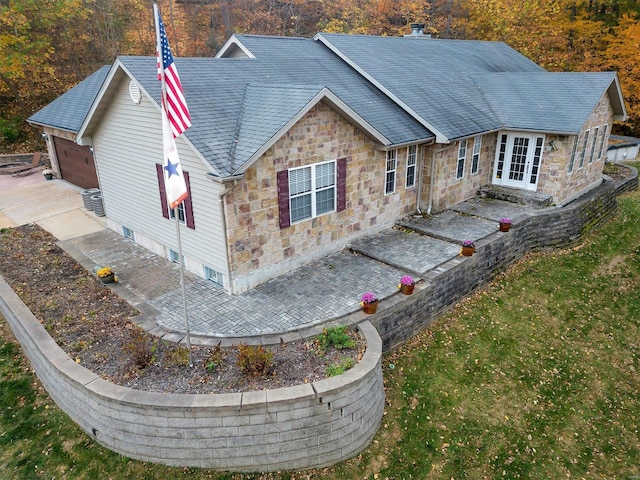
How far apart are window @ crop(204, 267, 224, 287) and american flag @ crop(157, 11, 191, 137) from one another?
471cm

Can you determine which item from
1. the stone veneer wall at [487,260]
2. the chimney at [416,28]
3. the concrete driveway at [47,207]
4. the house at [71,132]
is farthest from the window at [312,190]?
the chimney at [416,28]

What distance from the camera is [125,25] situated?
34.3 meters

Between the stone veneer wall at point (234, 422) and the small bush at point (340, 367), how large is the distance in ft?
0.48

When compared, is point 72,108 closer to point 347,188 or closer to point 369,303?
point 347,188

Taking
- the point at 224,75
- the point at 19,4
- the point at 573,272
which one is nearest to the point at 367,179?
the point at 224,75

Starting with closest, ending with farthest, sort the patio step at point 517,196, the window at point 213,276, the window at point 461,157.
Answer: the window at point 213,276, the window at point 461,157, the patio step at point 517,196

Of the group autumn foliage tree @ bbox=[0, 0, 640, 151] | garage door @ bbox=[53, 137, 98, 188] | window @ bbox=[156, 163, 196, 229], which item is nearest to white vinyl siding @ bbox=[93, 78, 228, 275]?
window @ bbox=[156, 163, 196, 229]

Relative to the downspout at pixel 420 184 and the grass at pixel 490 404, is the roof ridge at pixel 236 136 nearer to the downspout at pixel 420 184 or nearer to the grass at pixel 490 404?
the grass at pixel 490 404

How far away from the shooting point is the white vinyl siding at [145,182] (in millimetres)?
10555

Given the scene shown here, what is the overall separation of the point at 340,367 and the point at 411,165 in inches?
357

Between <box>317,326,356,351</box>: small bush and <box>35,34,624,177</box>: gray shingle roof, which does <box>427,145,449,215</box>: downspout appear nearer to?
<box>35,34,624,177</box>: gray shingle roof

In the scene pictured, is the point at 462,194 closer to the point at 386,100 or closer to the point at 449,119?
the point at 449,119

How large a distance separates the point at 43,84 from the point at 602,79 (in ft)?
106

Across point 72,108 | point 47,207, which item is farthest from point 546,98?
point 72,108
